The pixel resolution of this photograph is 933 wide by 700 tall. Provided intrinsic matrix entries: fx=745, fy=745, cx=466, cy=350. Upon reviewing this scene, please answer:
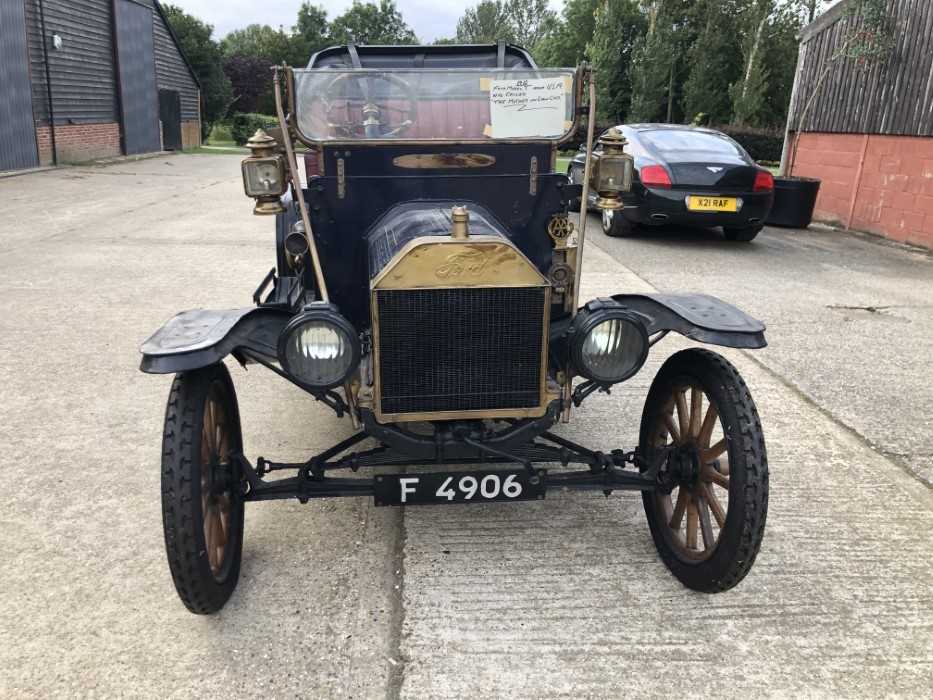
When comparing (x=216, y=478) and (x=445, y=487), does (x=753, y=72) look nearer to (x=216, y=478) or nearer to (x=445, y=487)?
(x=445, y=487)

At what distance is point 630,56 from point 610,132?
36.4 metres

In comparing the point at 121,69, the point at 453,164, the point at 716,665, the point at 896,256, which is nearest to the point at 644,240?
the point at 896,256

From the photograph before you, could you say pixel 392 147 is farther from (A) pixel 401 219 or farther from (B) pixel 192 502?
(B) pixel 192 502

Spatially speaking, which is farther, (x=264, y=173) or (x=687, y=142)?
(x=687, y=142)

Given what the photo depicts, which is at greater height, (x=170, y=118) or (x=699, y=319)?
(x=170, y=118)

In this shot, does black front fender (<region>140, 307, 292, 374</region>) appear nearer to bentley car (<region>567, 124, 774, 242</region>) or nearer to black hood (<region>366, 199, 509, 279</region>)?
black hood (<region>366, 199, 509, 279</region>)

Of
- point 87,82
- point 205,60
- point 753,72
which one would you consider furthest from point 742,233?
point 205,60

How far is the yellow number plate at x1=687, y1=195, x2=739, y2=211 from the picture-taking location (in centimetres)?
916

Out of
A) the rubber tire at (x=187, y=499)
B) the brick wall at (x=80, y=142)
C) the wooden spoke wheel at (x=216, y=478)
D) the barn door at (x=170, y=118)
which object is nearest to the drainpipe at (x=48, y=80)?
the brick wall at (x=80, y=142)

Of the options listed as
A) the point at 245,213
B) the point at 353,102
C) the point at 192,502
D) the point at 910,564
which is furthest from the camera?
the point at 245,213

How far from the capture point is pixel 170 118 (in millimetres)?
27297

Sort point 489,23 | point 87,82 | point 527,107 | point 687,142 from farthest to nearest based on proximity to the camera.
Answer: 1. point 489,23
2. point 87,82
3. point 687,142
4. point 527,107

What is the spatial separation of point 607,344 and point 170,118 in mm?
28448

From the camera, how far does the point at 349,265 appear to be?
137 inches
